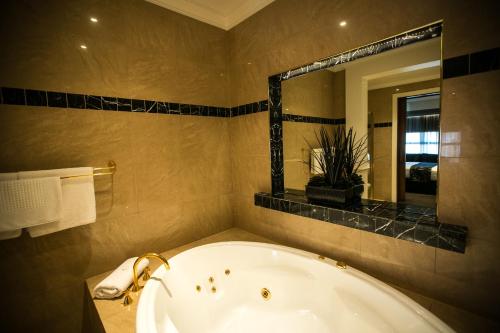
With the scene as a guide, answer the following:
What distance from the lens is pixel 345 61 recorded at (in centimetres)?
147

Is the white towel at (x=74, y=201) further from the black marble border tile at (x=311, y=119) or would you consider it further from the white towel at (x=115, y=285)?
the black marble border tile at (x=311, y=119)

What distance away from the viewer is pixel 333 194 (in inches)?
60.7

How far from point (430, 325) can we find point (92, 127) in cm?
198

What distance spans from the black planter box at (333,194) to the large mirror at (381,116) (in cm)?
11

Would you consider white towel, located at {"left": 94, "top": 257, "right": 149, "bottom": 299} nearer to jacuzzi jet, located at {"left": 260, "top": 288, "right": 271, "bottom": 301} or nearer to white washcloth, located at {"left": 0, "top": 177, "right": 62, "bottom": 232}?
white washcloth, located at {"left": 0, "top": 177, "right": 62, "bottom": 232}

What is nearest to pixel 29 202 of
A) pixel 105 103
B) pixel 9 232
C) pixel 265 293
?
pixel 9 232

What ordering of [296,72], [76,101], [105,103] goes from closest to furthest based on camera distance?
1. [76,101]
2. [105,103]
3. [296,72]

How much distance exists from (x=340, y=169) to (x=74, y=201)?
1653 mm

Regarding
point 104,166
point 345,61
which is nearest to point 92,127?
point 104,166

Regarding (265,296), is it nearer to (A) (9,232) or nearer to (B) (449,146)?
(B) (449,146)

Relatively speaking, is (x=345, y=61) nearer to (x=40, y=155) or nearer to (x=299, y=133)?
(x=299, y=133)

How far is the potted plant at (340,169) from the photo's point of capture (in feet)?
5.11

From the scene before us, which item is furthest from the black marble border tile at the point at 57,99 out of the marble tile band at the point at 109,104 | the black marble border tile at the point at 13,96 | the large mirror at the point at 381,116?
the large mirror at the point at 381,116

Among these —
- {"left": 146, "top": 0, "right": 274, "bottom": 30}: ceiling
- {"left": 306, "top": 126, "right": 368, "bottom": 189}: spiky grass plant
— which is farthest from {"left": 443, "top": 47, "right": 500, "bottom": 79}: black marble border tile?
{"left": 146, "top": 0, "right": 274, "bottom": 30}: ceiling
